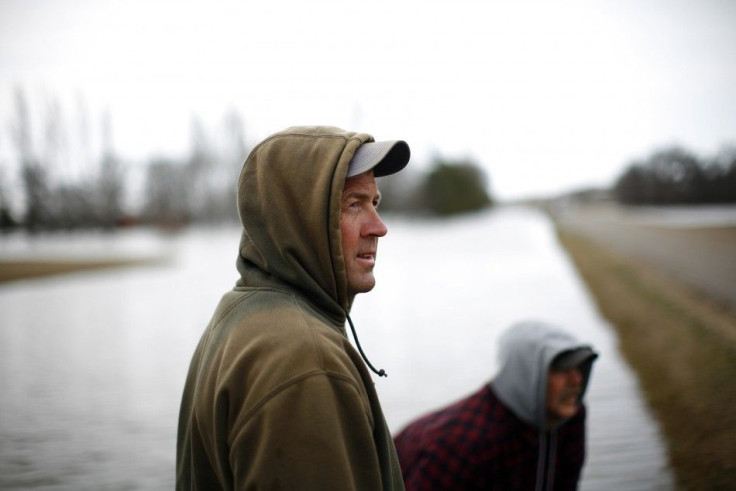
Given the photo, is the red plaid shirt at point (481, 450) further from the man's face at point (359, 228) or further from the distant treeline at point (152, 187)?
the distant treeline at point (152, 187)

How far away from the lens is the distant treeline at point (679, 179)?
32.3m

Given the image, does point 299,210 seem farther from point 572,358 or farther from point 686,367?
point 686,367

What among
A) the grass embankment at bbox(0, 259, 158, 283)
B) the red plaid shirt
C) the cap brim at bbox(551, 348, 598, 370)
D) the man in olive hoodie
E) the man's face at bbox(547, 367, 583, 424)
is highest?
the man in olive hoodie

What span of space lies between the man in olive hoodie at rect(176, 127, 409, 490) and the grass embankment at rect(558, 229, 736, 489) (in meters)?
4.26

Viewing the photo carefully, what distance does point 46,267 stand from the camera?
27.2m

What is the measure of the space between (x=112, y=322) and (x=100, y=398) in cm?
588

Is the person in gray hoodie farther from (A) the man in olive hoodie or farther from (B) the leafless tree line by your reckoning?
(B) the leafless tree line

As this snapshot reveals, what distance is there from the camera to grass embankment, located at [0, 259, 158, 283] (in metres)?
23.7

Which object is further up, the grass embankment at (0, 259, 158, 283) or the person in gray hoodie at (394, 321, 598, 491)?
the person in gray hoodie at (394, 321, 598, 491)

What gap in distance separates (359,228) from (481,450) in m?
1.67

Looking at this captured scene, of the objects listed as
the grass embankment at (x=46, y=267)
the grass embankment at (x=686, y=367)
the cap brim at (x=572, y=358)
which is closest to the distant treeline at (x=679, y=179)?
the grass embankment at (x=686, y=367)

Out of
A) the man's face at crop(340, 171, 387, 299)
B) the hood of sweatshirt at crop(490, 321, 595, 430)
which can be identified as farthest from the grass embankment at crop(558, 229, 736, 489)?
the man's face at crop(340, 171, 387, 299)

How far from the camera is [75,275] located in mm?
23875

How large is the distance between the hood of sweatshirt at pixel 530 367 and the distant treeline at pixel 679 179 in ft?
104
